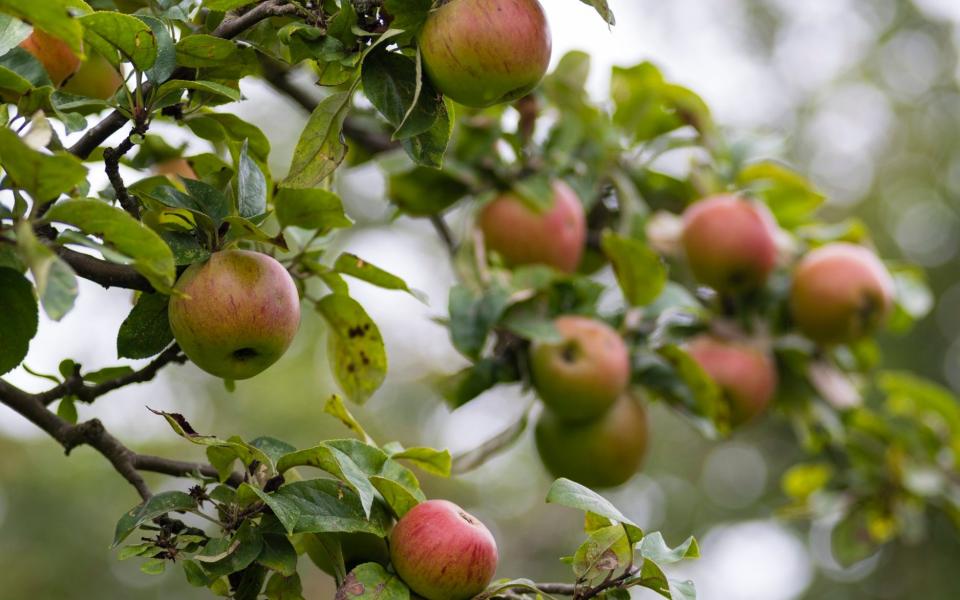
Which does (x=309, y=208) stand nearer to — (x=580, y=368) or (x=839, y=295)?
(x=580, y=368)

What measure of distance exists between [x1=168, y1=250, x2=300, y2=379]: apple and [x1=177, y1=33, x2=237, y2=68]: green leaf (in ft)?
0.56

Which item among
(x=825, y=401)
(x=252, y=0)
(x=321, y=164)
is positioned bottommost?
(x=825, y=401)

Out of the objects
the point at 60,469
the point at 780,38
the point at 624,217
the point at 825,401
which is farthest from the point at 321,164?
the point at 780,38

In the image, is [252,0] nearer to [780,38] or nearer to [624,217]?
[624,217]

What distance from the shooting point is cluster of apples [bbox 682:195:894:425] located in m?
1.85

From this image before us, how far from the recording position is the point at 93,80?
3.77 feet

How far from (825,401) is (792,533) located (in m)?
3.39

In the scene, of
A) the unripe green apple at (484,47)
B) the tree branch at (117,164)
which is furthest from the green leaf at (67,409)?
the unripe green apple at (484,47)

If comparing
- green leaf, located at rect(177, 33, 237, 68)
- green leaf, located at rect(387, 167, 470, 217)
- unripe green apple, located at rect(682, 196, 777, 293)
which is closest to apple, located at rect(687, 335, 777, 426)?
unripe green apple, located at rect(682, 196, 777, 293)

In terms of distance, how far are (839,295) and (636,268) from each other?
1.73ft

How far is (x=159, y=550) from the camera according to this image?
32.6 inches

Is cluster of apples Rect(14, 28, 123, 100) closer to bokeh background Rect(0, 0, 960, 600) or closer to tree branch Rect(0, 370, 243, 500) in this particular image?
tree branch Rect(0, 370, 243, 500)

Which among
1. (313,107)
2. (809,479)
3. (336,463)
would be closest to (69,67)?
(336,463)

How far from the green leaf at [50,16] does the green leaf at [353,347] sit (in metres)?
0.45
